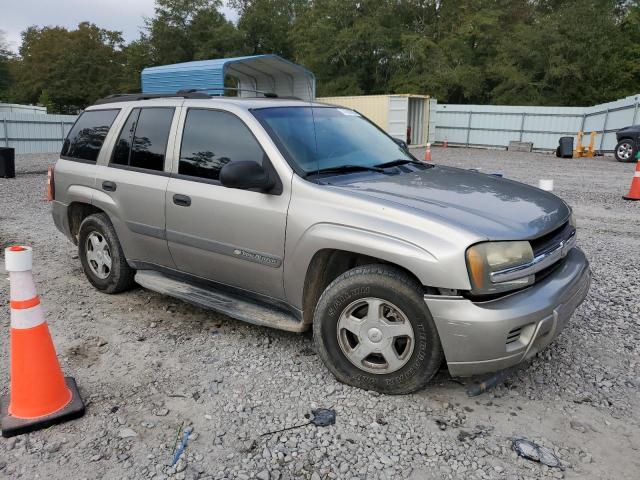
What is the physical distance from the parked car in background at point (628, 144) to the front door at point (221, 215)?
1787 cm

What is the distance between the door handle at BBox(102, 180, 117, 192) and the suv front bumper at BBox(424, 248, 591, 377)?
9.71 ft

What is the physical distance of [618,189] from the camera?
37.3ft

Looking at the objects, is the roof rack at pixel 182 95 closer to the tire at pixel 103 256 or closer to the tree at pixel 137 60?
the tire at pixel 103 256

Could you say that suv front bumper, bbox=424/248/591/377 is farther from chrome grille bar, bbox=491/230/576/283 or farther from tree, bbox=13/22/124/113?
tree, bbox=13/22/124/113

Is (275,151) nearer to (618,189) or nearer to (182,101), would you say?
(182,101)

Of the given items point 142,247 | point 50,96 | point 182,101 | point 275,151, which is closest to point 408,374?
point 275,151

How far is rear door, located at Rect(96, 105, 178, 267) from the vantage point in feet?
13.4

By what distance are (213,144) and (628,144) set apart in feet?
59.6

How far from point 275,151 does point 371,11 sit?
34.7 meters

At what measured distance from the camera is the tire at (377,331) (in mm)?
2854

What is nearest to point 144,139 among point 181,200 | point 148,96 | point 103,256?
point 148,96

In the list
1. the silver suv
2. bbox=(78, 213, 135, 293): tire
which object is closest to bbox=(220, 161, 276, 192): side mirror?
the silver suv

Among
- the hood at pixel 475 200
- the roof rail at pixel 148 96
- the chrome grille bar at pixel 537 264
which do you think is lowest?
the chrome grille bar at pixel 537 264

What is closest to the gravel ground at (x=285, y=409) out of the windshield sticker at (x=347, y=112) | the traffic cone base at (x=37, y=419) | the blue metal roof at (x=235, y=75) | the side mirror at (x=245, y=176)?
the traffic cone base at (x=37, y=419)
